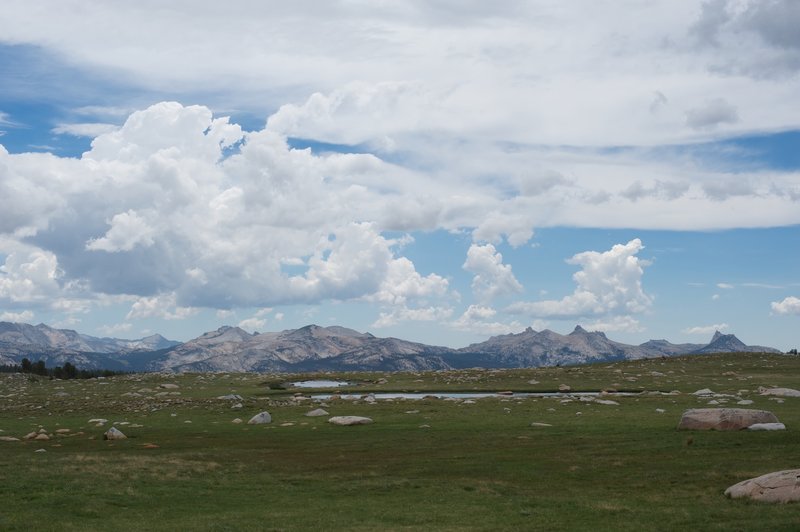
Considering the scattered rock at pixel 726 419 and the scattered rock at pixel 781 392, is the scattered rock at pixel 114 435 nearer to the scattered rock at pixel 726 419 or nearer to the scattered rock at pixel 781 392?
the scattered rock at pixel 726 419

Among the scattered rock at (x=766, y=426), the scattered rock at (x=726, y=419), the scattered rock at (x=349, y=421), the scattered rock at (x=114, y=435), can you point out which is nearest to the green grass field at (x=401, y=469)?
the scattered rock at (x=114, y=435)

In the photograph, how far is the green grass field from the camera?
3091cm

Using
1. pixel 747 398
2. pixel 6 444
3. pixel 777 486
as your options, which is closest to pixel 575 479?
pixel 777 486

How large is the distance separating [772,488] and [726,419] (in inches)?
926

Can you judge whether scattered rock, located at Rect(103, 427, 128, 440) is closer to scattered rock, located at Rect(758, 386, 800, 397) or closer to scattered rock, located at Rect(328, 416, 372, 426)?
scattered rock, located at Rect(328, 416, 372, 426)

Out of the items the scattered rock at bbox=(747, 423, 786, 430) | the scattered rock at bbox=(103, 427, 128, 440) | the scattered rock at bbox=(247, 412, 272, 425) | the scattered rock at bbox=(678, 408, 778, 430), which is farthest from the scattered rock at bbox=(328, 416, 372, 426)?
the scattered rock at bbox=(747, 423, 786, 430)

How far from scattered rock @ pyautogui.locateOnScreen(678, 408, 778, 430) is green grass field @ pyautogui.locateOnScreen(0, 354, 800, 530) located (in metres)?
2.10

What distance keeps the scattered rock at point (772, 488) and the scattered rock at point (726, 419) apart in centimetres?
2181

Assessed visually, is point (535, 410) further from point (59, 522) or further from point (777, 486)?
point (59, 522)

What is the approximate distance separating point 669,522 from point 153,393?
101364 millimetres

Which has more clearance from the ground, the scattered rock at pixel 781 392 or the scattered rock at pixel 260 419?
the scattered rock at pixel 781 392

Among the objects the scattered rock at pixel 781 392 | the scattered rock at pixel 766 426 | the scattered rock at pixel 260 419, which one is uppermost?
the scattered rock at pixel 766 426

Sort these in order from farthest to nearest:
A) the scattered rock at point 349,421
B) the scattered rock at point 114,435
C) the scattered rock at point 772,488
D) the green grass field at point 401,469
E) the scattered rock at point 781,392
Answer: the scattered rock at point 781,392
the scattered rock at point 349,421
the scattered rock at point 114,435
the green grass field at point 401,469
the scattered rock at point 772,488

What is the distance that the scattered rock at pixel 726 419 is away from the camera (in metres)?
53.1
